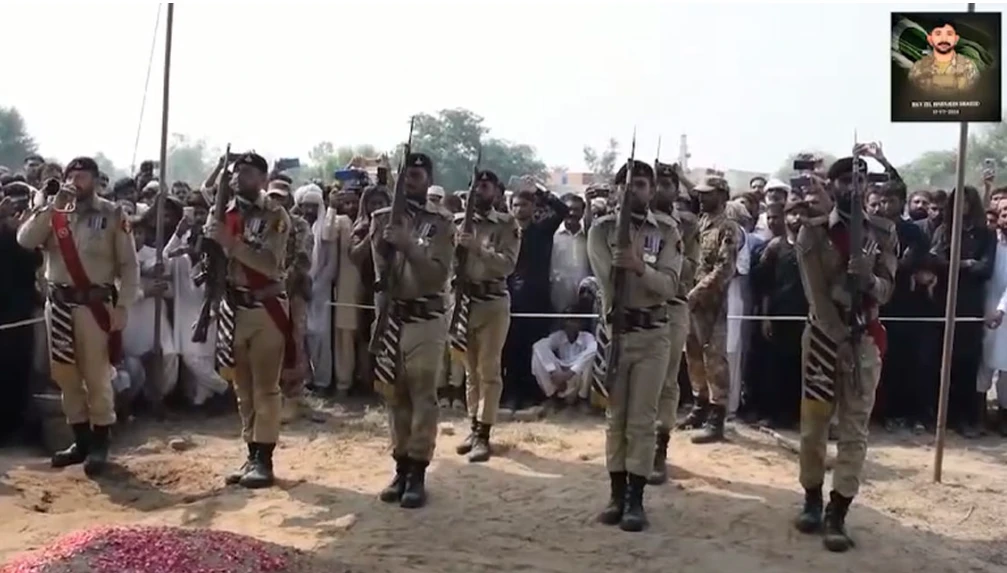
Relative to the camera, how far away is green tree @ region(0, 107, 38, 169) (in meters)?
27.2

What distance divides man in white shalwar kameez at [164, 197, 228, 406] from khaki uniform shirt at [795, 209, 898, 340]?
5.25m

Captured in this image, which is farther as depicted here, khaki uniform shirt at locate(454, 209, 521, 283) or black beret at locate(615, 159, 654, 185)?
khaki uniform shirt at locate(454, 209, 521, 283)

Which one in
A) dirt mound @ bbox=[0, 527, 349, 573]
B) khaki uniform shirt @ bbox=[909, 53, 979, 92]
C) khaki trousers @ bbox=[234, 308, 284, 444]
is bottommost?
dirt mound @ bbox=[0, 527, 349, 573]

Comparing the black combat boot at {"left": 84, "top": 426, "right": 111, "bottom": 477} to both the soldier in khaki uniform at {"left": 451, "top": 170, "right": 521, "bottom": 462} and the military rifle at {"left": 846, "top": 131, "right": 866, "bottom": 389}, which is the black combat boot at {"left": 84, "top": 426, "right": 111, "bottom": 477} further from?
the military rifle at {"left": 846, "top": 131, "right": 866, "bottom": 389}

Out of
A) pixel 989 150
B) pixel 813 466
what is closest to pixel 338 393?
pixel 813 466

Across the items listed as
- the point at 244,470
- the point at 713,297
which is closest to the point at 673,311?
the point at 713,297

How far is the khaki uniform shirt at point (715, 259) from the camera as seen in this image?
8664 mm

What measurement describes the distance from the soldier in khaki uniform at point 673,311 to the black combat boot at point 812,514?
3.36ft

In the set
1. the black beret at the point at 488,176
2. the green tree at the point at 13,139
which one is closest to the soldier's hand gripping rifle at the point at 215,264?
the black beret at the point at 488,176

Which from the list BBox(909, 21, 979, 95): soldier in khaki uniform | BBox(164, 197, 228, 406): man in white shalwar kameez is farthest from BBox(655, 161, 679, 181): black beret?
BBox(164, 197, 228, 406): man in white shalwar kameez

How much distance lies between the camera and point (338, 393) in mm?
10383

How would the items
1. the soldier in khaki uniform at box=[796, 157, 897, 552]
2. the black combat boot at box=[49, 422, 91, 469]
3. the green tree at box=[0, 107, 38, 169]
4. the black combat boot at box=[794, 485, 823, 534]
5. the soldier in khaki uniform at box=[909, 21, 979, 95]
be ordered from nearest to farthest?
the soldier in khaki uniform at box=[796, 157, 897, 552] → the black combat boot at box=[794, 485, 823, 534] → the soldier in khaki uniform at box=[909, 21, 979, 95] → the black combat boot at box=[49, 422, 91, 469] → the green tree at box=[0, 107, 38, 169]

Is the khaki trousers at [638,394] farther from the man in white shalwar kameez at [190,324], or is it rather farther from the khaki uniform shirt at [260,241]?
the man in white shalwar kameez at [190,324]

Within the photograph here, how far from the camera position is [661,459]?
778 cm
